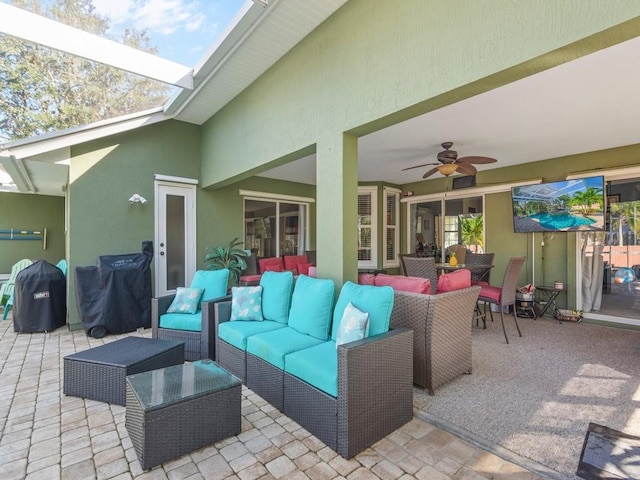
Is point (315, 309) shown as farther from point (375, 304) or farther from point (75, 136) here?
point (75, 136)

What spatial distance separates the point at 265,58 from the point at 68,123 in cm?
746

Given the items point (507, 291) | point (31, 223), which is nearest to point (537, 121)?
point (507, 291)

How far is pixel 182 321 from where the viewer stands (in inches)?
140

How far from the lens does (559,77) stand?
9.73 ft

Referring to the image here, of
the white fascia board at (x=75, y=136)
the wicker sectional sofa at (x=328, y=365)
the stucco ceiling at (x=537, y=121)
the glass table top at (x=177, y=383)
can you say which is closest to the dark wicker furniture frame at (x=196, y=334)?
the wicker sectional sofa at (x=328, y=365)

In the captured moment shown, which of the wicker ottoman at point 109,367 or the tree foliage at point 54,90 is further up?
the tree foliage at point 54,90

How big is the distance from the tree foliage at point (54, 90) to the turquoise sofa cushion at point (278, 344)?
6.48m

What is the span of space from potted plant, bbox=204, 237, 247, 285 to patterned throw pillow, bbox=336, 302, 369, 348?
4204mm

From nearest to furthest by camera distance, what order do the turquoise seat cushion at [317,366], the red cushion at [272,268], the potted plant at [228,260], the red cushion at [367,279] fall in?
the turquoise seat cushion at [317,366]
the red cushion at [367,279]
the potted plant at [228,260]
the red cushion at [272,268]

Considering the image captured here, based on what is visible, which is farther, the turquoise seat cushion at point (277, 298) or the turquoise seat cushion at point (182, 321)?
the turquoise seat cushion at point (182, 321)

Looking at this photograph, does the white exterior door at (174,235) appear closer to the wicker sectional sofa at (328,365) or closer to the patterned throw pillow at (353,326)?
the wicker sectional sofa at (328,365)

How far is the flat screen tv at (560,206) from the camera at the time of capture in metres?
5.03

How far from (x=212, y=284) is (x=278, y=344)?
67.2 inches

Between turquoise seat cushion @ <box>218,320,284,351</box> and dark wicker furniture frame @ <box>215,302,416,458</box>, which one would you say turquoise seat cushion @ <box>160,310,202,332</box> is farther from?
dark wicker furniture frame @ <box>215,302,416,458</box>
